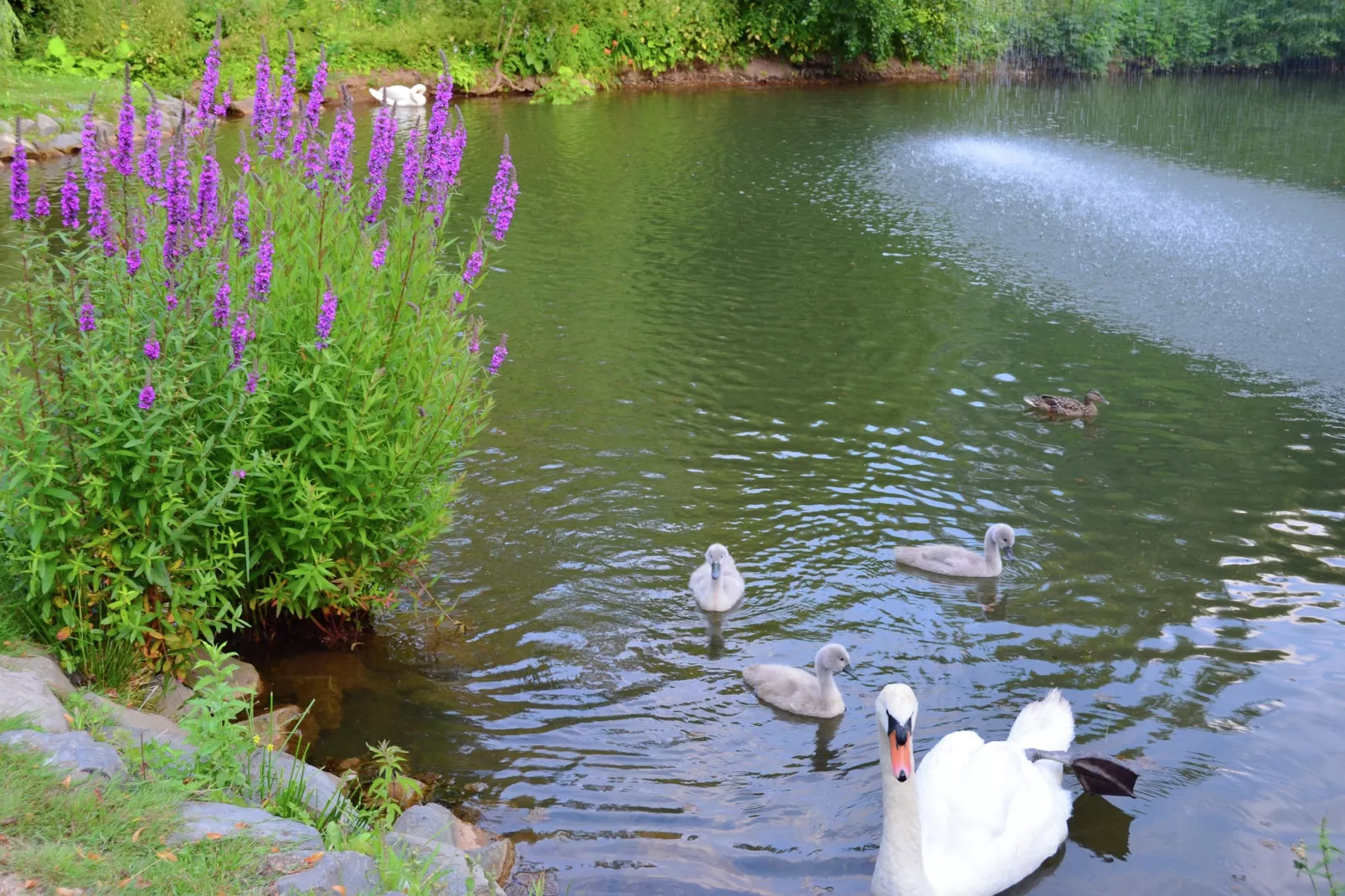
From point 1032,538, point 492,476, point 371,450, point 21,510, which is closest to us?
point 21,510

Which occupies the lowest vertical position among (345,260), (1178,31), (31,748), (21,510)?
(31,748)

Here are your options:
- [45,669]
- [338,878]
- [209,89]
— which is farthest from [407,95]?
[338,878]

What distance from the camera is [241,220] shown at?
5699 millimetres

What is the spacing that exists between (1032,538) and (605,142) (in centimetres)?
1821

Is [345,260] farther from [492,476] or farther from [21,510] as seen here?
[492,476]

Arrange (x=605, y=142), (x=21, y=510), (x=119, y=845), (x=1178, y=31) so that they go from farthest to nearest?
(x=1178, y=31), (x=605, y=142), (x=21, y=510), (x=119, y=845)

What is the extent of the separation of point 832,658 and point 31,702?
4062 millimetres

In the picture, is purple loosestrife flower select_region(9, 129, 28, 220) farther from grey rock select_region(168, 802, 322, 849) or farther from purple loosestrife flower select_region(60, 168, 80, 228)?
grey rock select_region(168, 802, 322, 849)

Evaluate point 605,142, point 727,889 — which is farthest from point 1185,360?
point 605,142

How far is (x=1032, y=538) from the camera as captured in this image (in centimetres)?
876

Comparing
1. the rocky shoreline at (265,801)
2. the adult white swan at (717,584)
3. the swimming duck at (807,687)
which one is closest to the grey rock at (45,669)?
the rocky shoreline at (265,801)

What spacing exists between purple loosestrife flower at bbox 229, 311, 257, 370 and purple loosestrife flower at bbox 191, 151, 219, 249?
510 millimetres

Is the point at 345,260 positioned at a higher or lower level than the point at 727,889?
higher

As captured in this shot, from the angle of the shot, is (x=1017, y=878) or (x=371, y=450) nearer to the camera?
(x=1017, y=878)
